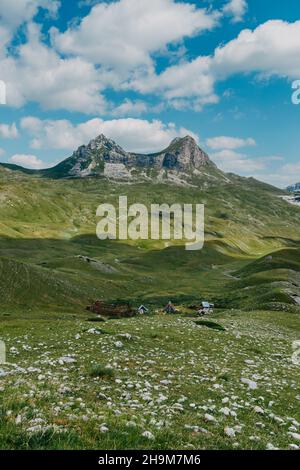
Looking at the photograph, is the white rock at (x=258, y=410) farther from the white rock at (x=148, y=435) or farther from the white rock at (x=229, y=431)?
the white rock at (x=148, y=435)

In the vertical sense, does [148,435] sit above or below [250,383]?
above

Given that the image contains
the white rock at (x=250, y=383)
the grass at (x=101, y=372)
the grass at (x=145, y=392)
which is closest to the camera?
the grass at (x=145, y=392)

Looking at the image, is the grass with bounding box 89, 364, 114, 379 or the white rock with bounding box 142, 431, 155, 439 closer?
the white rock with bounding box 142, 431, 155, 439

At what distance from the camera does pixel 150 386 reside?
55.6 ft

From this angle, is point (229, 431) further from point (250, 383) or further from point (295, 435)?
point (250, 383)

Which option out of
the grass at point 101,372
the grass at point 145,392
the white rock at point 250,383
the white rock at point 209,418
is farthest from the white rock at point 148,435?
the white rock at point 250,383

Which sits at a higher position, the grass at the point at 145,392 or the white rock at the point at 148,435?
the white rock at the point at 148,435

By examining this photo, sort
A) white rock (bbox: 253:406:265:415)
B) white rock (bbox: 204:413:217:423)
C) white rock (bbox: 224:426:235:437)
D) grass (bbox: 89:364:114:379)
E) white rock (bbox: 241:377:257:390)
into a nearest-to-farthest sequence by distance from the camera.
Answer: white rock (bbox: 224:426:235:437)
white rock (bbox: 204:413:217:423)
white rock (bbox: 253:406:265:415)
grass (bbox: 89:364:114:379)
white rock (bbox: 241:377:257:390)

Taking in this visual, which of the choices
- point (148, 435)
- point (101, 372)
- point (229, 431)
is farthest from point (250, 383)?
point (148, 435)

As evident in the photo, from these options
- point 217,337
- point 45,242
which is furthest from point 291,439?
point 45,242

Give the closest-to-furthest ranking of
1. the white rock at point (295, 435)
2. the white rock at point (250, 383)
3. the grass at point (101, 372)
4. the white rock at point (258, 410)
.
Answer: the white rock at point (295, 435), the white rock at point (258, 410), the grass at point (101, 372), the white rock at point (250, 383)

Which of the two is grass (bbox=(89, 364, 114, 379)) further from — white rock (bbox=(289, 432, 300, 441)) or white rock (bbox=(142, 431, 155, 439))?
white rock (bbox=(289, 432, 300, 441))

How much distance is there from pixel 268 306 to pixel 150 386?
57310 mm

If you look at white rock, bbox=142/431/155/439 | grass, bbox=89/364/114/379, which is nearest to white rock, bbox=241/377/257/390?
grass, bbox=89/364/114/379
